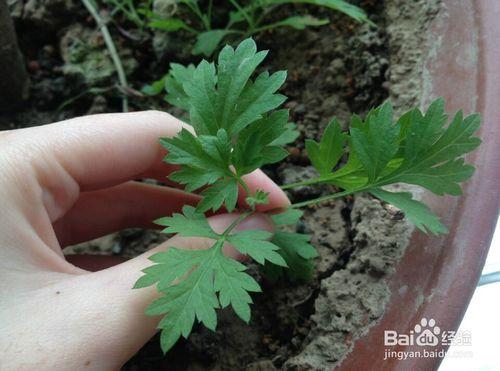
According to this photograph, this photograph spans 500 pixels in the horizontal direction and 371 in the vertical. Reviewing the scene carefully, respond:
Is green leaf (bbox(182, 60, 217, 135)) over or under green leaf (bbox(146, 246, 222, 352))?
over

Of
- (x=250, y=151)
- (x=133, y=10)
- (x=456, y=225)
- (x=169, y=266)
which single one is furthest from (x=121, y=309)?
(x=133, y=10)

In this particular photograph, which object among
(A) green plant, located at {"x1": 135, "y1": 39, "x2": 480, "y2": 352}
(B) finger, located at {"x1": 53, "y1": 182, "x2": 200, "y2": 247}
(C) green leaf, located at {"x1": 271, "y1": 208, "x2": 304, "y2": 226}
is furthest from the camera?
(B) finger, located at {"x1": 53, "y1": 182, "x2": 200, "y2": 247}

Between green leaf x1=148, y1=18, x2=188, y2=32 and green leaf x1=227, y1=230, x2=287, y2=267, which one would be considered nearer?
green leaf x1=227, y1=230, x2=287, y2=267

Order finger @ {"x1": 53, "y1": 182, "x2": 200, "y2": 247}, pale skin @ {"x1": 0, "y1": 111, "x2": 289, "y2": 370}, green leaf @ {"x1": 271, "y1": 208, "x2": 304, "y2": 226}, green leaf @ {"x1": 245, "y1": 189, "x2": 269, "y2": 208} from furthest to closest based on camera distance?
1. finger @ {"x1": 53, "y1": 182, "x2": 200, "y2": 247}
2. green leaf @ {"x1": 271, "y1": 208, "x2": 304, "y2": 226}
3. green leaf @ {"x1": 245, "y1": 189, "x2": 269, "y2": 208}
4. pale skin @ {"x1": 0, "y1": 111, "x2": 289, "y2": 370}

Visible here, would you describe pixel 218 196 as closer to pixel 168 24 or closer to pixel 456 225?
pixel 456 225

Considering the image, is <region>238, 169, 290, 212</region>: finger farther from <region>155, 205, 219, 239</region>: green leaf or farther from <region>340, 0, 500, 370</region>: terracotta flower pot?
<region>340, 0, 500, 370</region>: terracotta flower pot

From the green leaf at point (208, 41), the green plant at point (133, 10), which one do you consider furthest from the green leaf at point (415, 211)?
the green plant at point (133, 10)

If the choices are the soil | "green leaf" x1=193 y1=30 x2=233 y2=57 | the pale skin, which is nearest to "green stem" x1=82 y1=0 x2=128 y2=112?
the soil

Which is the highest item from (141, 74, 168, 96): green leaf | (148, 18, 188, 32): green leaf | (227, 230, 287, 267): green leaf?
(148, 18, 188, 32): green leaf
